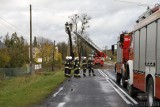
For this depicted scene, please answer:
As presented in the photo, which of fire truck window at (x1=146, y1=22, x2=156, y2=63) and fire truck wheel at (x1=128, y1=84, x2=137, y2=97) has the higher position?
fire truck window at (x1=146, y1=22, x2=156, y2=63)

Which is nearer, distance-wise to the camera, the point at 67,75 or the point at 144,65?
the point at 144,65

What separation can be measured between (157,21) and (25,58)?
201ft

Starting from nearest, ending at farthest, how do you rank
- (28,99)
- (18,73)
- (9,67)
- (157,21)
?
(157,21), (28,99), (18,73), (9,67)

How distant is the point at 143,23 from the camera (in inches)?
540

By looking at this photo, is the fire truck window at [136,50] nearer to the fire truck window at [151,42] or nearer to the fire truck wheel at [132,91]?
the fire truck wheel at [132,91]

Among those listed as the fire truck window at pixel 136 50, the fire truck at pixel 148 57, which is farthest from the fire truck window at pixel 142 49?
the fire truck window at pixel 136 50

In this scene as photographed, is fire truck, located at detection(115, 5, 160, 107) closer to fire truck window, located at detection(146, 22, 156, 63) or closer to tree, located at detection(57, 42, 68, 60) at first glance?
fire truck window, located at detection(146, 22, 156, 63)

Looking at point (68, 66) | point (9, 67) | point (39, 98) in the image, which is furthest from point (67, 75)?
point (9, 67)

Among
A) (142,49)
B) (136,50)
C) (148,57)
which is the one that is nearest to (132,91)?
(136,50)

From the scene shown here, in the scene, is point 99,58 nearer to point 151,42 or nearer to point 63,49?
point 151,42

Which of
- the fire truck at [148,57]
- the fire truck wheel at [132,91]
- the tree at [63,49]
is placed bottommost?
the fire truck wheel at [132,91]

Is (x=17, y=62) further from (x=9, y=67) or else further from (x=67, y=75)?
(x=67, y=75)

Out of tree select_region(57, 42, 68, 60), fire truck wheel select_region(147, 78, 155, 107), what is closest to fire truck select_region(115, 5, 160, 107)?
fire truck wheel select_region(147, 78, 155, 107)

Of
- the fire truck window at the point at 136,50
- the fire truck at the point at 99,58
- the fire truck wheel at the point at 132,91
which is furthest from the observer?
the fire truck at the point at 99,58
